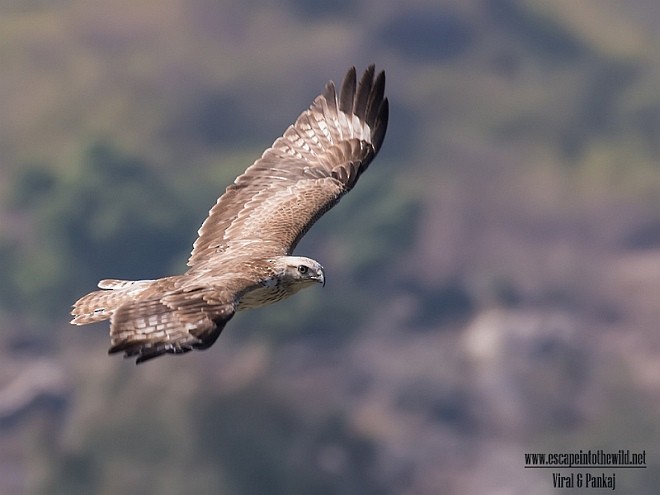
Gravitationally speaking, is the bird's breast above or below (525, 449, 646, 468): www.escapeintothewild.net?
below

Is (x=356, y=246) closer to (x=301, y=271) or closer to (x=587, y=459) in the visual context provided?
(x=587, y=459)

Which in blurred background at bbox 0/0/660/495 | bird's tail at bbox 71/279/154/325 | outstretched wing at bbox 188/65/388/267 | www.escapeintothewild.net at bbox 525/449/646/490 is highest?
blurred background at bbox 0/0/660/495

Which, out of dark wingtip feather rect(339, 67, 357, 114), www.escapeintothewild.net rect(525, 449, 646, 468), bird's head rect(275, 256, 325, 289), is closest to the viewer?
bird's head rect(275, 256, 325, 289)

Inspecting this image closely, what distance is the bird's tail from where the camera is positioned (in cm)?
1655

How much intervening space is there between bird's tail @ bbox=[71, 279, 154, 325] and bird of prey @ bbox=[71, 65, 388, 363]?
18 mm

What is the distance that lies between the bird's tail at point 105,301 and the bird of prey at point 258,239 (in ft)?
0.06

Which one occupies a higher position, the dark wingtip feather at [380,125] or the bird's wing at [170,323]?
the dark wingtip feather at [380,125]

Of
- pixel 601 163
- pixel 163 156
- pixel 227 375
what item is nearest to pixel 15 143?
pixel 163 156

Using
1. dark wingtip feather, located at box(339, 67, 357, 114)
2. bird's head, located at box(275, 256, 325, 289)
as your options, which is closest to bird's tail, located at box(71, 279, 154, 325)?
bird's head, located at box(275, 256, 325, 289)

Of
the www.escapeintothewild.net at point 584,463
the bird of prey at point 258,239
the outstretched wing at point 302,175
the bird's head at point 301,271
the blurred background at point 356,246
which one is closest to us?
the bird of prey at point 258,239

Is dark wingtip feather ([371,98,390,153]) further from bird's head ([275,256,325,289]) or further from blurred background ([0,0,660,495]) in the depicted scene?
blurred background ([0,0,660,495])

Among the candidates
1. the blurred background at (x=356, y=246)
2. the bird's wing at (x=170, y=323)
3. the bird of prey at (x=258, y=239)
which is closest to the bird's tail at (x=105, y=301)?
the bird of prey at (x=258, y=239)

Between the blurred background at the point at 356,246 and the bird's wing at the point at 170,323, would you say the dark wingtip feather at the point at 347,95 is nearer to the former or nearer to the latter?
the bird's wing at the point at 170,323

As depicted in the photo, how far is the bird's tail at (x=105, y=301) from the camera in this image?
651 inches
